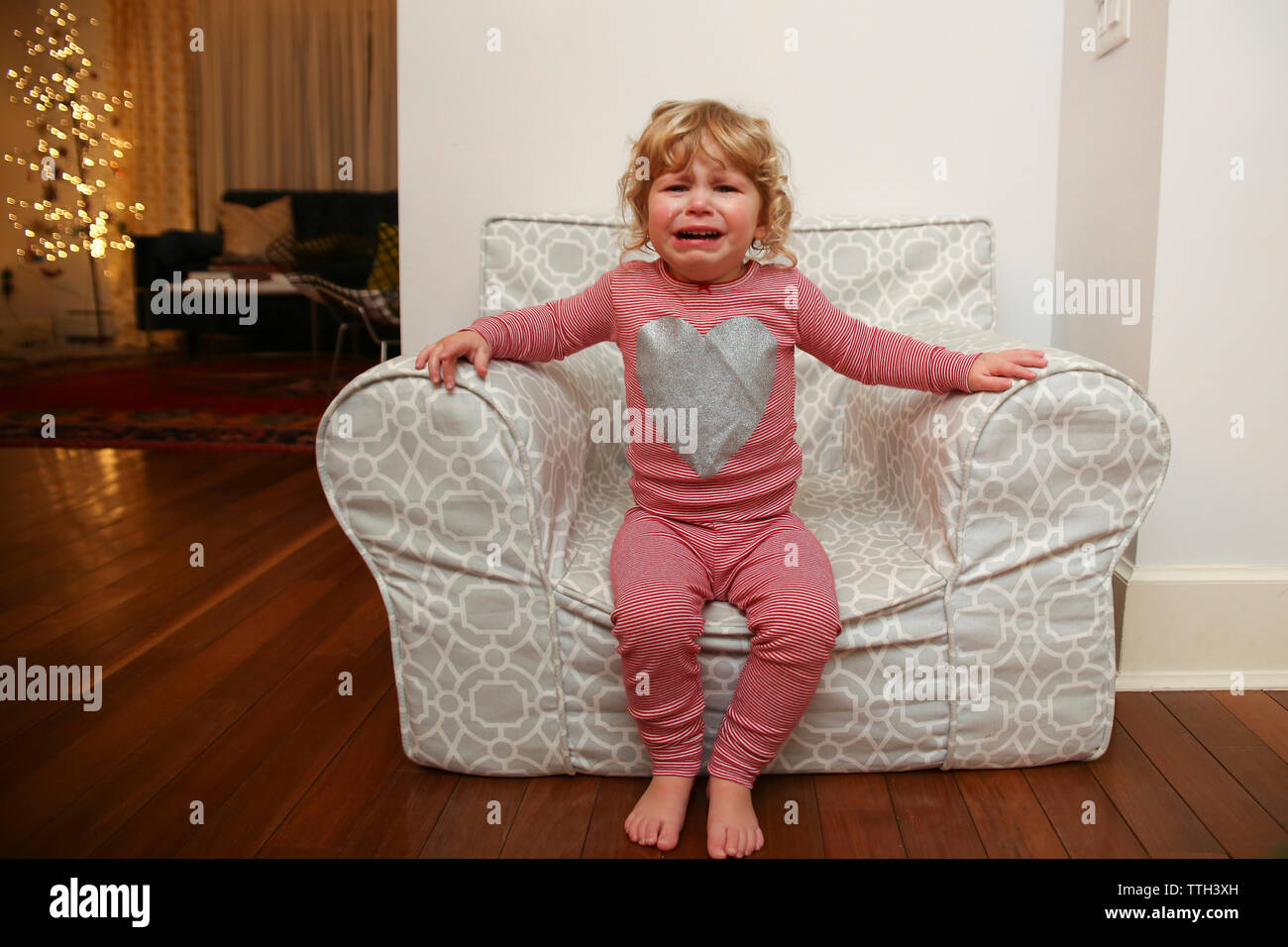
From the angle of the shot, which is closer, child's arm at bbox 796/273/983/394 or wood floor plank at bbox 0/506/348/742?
child's arm at bbox 796/273/983/394

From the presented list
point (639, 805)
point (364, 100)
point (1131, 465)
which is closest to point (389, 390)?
point (639, 805)

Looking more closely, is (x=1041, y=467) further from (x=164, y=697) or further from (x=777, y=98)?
(x=164, y=697)

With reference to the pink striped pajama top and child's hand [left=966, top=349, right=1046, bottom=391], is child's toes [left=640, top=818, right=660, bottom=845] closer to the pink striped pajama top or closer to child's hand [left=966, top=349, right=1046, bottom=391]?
the pink striped pajama top

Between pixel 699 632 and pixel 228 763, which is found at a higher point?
pixel 699 632

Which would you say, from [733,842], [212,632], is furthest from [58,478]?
[733,842]

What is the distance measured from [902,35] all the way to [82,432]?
10.8 ft

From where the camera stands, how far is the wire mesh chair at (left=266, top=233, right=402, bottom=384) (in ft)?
12.1

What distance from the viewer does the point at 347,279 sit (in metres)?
5.00

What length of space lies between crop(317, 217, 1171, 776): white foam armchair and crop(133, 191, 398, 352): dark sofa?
191 inches

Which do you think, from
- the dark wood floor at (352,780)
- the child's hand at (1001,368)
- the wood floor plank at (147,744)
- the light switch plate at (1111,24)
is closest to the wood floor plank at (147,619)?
the dark wood floor at (352,780)

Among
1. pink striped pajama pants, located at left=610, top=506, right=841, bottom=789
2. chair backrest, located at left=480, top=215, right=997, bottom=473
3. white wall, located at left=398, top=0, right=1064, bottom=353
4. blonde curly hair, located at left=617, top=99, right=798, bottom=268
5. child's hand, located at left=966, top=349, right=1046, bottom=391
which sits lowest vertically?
pink striped pajama pants, located at left=610, top=506, right=841, bottom=789

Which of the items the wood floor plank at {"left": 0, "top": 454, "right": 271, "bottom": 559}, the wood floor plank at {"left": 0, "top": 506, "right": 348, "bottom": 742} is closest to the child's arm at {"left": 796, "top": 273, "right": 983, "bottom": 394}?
A: the wood floor plank at {"left": 0, "top": 506, "right": 348, "bottom": 742}

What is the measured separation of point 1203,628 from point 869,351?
76 cm
